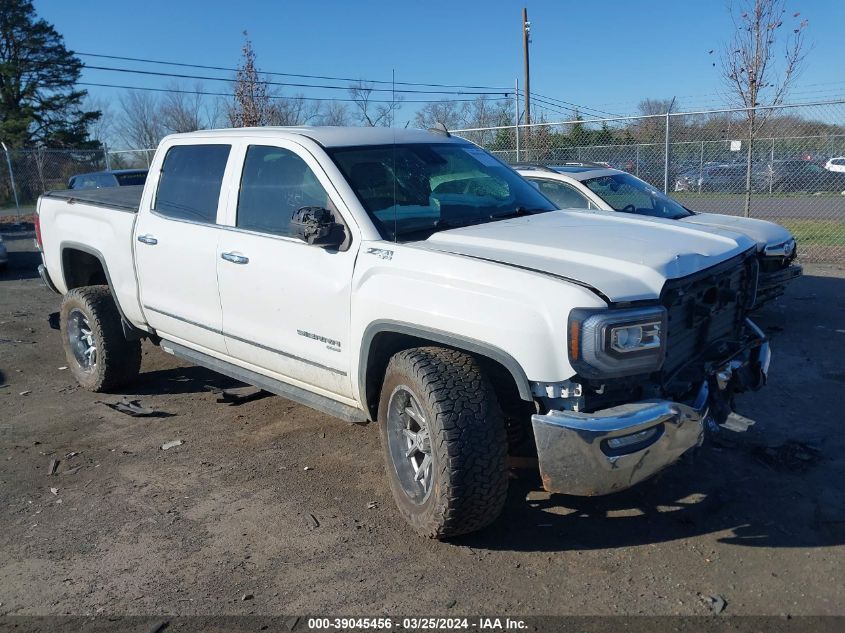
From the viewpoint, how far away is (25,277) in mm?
12883

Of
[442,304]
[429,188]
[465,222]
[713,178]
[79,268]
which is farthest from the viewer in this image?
[713,178]

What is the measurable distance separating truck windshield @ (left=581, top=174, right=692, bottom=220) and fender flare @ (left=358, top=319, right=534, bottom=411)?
4909 millimetres

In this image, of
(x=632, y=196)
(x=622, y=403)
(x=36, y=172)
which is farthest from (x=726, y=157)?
(x=36, y=172)

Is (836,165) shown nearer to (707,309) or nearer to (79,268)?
(707,309)

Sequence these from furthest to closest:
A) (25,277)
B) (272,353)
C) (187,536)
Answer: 1. (25,277)
2. (272,353)
3. (187,536)

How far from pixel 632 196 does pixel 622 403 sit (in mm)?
5528

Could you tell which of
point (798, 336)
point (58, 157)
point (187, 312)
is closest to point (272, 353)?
point (187, 312)

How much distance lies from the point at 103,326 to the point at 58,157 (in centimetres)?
2404

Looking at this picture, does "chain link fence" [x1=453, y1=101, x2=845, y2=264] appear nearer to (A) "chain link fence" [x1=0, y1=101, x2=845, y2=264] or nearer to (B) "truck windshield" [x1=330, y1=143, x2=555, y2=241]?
(A) "chain link fence" [x1=0, y1=101, x2=845, y2=264]

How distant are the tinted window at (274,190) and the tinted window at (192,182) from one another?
0.30 m

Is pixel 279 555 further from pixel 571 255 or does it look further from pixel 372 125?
pixel 372 125

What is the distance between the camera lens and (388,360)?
4.00m

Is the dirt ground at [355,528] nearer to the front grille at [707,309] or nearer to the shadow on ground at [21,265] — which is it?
the front grille at [707,309]

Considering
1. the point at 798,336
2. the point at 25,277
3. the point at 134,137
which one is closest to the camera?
the point at 798,336
